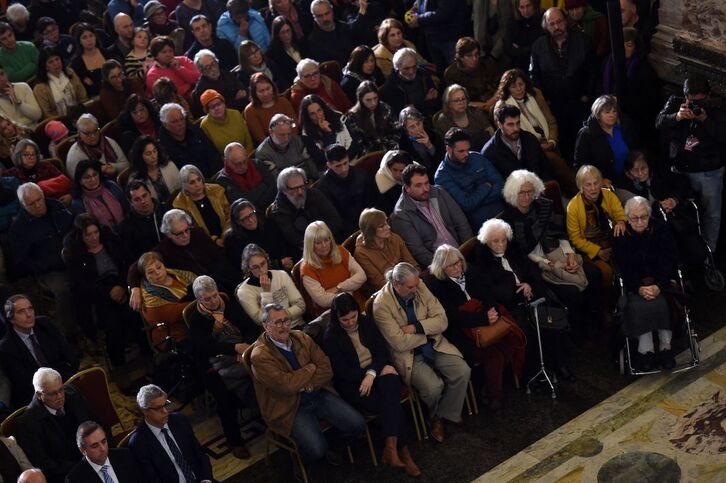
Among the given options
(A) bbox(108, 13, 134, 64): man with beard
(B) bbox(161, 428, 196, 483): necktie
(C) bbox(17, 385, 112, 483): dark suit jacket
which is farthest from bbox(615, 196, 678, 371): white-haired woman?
(A) bbox(108, 13, 134, 64): man with beard

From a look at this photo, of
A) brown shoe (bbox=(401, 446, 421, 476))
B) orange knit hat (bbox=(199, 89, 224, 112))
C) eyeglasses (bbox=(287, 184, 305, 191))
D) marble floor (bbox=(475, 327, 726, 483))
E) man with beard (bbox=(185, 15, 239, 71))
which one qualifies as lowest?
marble floor (bbox=(475, 327, 726, 483))

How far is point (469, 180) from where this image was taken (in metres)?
8.82

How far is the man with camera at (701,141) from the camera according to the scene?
8727mm

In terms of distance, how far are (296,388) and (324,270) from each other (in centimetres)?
106

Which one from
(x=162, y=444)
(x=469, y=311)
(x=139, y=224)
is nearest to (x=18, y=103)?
(x=139, y=224)

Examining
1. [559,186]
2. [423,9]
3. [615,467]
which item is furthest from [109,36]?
[615,467]

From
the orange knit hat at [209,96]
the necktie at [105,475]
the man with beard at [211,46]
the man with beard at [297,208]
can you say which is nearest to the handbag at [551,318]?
the man with beard at [297,208]

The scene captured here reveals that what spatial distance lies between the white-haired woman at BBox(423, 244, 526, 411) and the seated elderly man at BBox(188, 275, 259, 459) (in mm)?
1301

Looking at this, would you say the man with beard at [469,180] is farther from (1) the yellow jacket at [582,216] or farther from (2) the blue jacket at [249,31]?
(2) the blue jacket at [249,31]

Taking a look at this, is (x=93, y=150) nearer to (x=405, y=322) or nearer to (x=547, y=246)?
(x=405, y=322)

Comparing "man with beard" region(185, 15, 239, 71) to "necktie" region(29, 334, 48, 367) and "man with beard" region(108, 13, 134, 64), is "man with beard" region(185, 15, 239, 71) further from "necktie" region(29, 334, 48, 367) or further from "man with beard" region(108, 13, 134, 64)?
"necktie" region(29, 334, 48, 367)

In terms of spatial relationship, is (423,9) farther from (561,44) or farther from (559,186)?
(559,186)

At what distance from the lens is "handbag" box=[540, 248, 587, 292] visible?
8320 mm

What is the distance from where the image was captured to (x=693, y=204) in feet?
29.0
